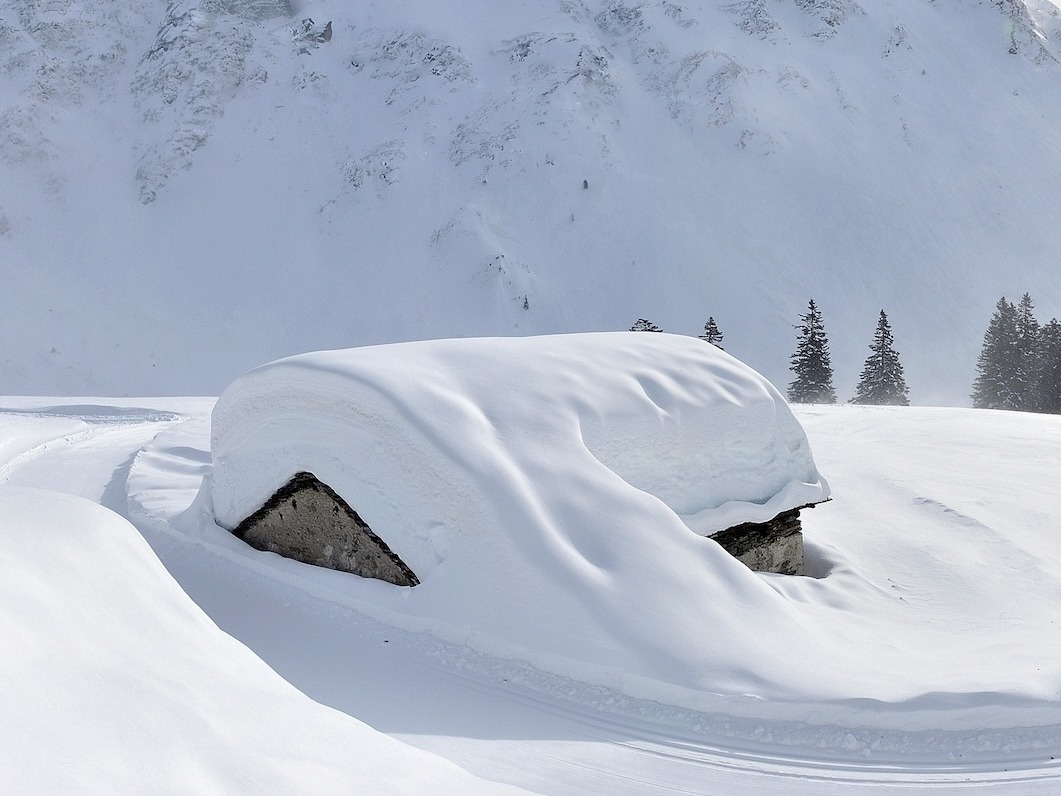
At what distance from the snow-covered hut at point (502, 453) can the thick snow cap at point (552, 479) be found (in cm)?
2

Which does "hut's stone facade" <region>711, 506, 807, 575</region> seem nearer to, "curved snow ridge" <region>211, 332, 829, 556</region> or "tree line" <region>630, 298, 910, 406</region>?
"curved snow ridge" <region>211, 332, 829, 556</region>

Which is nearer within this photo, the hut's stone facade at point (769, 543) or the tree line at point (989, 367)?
the hut's stone facade at point (769, 543)

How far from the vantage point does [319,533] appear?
20.6ft

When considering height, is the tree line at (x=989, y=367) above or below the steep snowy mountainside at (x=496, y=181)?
below

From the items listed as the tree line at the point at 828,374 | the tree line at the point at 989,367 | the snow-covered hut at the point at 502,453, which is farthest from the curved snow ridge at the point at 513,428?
the tree line at the point at 828,374

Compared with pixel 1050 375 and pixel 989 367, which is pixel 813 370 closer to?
pixel 989 367

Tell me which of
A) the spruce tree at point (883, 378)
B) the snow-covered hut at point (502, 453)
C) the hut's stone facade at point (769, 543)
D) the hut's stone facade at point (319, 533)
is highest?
the snow-covered hut at point (502, 453)

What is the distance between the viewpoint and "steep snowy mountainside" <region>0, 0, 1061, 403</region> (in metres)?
46.0

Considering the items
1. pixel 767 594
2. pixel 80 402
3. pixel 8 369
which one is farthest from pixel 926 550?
pixel 8 369

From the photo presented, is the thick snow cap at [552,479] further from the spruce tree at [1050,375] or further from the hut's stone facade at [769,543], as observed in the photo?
the spruce tree at [1050,375]

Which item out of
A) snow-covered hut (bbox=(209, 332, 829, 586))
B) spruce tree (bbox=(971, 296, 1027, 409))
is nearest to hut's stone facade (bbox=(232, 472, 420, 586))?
snow-covered hut (bbox=(209, 332, 829, 586))

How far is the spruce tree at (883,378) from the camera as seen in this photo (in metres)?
33.9

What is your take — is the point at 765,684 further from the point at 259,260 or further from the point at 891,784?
the point at 259,260

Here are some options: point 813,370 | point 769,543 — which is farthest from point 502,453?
point 813,370
